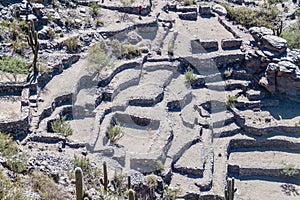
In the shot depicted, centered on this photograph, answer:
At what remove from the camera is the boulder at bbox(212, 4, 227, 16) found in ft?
96.8

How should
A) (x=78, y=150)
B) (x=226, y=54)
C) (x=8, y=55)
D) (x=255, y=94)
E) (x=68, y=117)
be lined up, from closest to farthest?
(x=78, y=150) → (x=68, y=117) → (x=8, y=55) → (x=255, y=94) → (x=226, y=54)

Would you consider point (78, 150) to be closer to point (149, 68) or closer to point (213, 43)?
point (149, 68)

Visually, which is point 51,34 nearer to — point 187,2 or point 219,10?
point 187,2

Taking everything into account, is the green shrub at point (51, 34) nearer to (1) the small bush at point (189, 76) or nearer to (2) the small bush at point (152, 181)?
(1) the small bush at point (189, 76)

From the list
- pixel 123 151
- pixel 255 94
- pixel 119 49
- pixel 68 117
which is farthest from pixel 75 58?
pixel 255 94

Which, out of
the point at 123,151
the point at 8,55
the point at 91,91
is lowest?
the point at 123,151

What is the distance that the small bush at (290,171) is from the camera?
19.8m

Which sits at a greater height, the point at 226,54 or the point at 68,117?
the point at 226,54

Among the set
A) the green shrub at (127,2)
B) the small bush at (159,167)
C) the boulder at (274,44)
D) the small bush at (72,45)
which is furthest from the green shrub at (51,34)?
the boulder at (274,44)

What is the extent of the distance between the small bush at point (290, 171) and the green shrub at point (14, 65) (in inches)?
447

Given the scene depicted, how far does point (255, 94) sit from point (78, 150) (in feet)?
31.9

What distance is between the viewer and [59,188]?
14461 millimetres

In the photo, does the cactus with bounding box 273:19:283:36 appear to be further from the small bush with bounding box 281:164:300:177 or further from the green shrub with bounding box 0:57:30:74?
the green shrub with bounding box 0:57:30:74

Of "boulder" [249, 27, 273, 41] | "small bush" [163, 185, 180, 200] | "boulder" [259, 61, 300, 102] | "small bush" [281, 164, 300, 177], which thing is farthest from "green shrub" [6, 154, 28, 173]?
"boulder" [249, 27, 273, 41]
